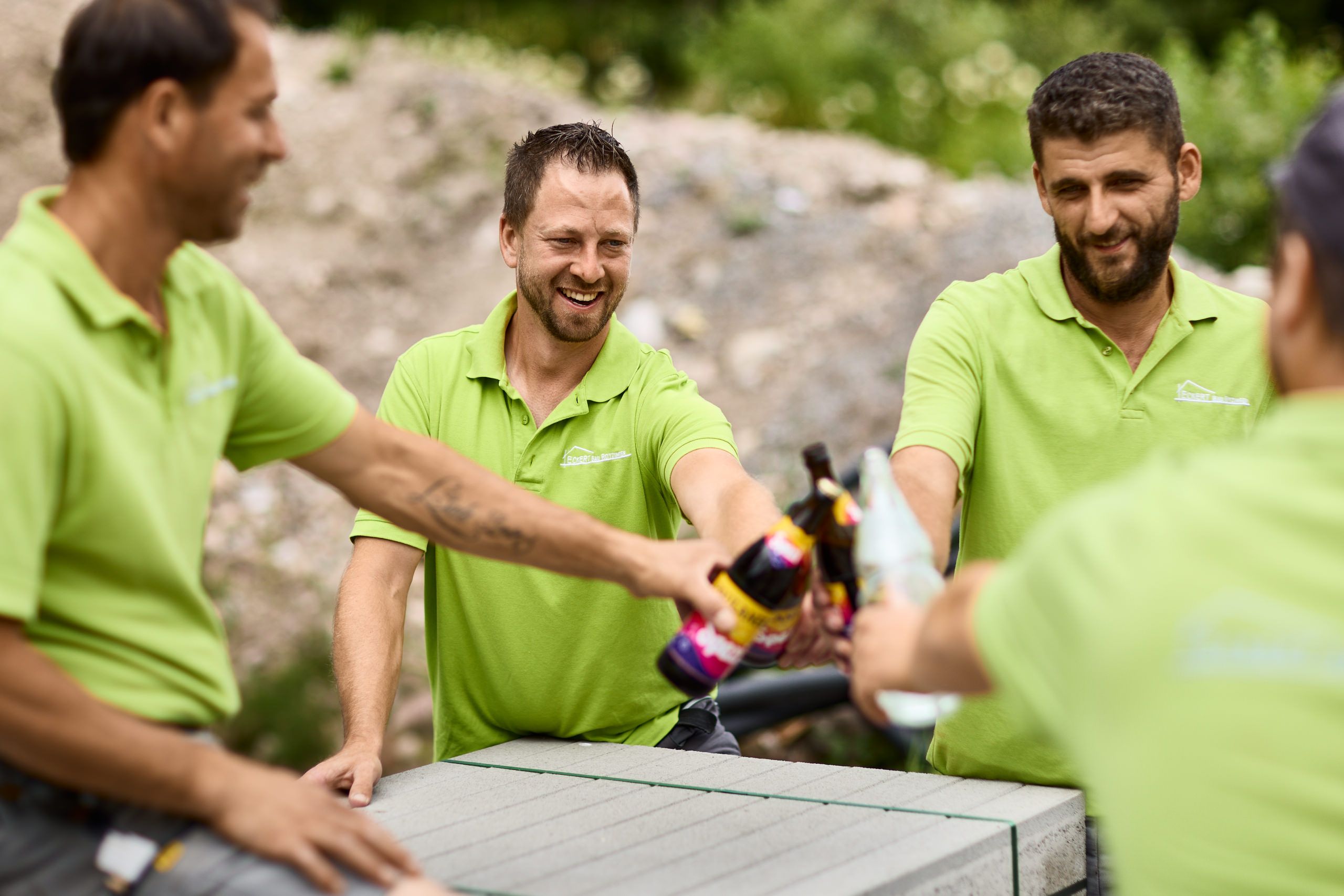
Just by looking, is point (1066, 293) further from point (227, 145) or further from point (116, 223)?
point (116, 223)

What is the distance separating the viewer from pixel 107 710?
210 centimetres

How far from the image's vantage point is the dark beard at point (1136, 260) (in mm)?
3576

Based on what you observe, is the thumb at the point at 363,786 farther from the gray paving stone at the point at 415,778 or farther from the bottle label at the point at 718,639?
the bottle label at the point at 718,639

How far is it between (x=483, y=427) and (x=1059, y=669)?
2.46m

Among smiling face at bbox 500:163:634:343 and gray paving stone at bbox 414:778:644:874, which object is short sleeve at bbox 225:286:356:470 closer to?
gray paving stone at bbox 414:778:644:874

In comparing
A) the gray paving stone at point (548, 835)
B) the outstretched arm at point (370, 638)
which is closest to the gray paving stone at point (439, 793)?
the outstretched arm at point (370, 638)

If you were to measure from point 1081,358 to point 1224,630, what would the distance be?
6.80 ft

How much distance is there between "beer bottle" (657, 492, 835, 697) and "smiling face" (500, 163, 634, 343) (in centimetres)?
124

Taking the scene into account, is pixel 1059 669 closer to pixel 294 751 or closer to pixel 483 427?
pixel 483 427

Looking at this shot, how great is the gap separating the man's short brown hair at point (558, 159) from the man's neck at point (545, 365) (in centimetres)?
31

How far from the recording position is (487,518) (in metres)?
2.95

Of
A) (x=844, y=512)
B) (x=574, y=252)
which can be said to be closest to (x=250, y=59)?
(x=844, y=512)

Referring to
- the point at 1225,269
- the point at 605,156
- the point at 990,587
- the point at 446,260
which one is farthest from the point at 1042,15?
the point at 990,587

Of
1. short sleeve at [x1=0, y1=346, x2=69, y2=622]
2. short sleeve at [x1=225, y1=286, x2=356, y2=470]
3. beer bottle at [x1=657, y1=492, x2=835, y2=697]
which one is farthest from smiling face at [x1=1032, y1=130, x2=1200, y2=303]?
short sleeve at [x1=0, y1=346, x2=69, y2=622]
